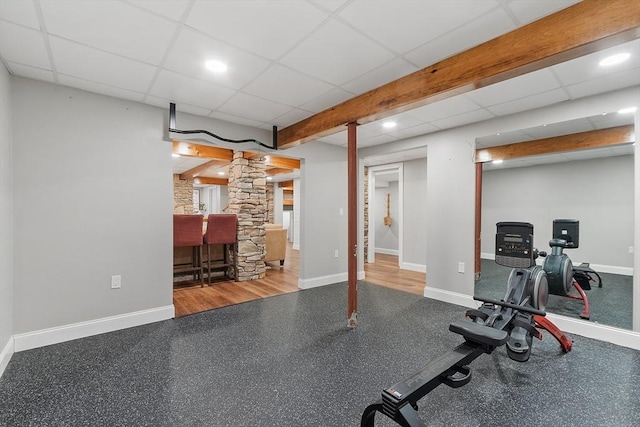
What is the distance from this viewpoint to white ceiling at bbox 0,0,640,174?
5.62 ft

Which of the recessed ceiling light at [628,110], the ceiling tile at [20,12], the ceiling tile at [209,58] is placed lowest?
the recessed ceiling light at [628,110]

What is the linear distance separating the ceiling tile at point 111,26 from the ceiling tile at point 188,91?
0.40 metres

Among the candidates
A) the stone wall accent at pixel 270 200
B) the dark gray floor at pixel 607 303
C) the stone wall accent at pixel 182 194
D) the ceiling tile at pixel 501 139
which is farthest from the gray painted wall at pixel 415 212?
the stone wall accent at pixel 182 194

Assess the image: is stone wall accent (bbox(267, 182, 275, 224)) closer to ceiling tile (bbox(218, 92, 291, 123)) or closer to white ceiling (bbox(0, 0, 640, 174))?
ceiling tile (bbox(218, 92, 291, 123))

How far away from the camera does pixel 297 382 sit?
204 centimetres

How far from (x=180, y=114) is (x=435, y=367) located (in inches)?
143

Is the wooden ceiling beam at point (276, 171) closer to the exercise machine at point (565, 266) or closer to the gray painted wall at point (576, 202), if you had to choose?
the gray painted wall at point (576, 202)

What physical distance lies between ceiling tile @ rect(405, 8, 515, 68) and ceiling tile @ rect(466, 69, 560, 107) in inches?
29.5

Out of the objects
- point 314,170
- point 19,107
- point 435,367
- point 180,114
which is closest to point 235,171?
point 314,170

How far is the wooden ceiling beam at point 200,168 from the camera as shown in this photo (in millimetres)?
7000

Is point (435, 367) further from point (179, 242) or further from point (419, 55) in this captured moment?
point (179, 242)


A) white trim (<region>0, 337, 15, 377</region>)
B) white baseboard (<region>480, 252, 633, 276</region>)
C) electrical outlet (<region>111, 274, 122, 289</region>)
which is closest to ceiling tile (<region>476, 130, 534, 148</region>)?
white baseboard (<region>480, 252, 633, 276</region>)

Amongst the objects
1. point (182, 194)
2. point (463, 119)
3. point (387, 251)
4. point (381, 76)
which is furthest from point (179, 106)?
point (182, 194)

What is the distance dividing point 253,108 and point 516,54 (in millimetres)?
2566
